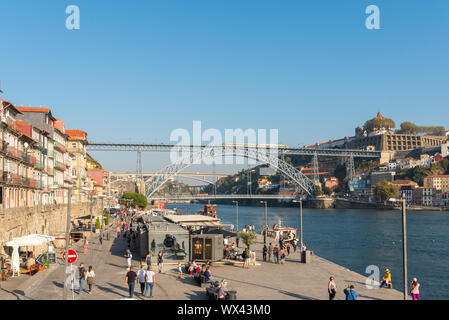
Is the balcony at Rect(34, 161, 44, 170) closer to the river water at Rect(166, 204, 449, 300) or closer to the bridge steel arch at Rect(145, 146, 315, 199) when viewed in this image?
the river water at Rect(166, 204, 449, 300)

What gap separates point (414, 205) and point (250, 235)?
117865 millimetres

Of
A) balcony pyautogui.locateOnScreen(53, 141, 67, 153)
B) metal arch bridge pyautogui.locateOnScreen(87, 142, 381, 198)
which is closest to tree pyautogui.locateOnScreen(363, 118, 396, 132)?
metal arch bridge pyautogui.locateOnScreen(87, 142, 381, 198)

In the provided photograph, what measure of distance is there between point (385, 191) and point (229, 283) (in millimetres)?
124988

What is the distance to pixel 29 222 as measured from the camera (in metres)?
29.3

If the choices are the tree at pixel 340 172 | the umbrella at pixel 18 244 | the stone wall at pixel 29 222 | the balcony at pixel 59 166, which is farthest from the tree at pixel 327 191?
the umbrella at pixel 18 244

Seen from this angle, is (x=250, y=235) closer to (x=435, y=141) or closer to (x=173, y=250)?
(x=173, y=250)

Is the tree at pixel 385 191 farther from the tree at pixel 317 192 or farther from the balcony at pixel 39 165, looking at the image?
the balcony at pixel 39 165

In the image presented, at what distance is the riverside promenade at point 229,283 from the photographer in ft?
56.4

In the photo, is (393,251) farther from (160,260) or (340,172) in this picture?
(340,172)

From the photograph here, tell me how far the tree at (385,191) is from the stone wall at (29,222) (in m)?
110

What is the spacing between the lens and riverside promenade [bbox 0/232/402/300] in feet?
56.4

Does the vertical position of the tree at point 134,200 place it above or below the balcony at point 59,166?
below
